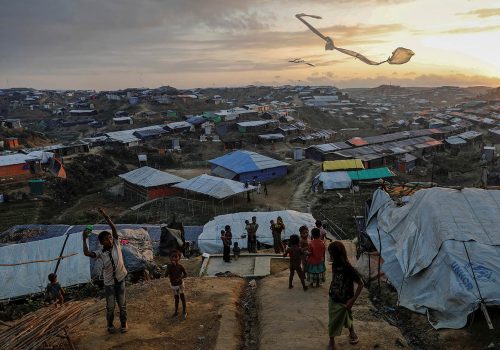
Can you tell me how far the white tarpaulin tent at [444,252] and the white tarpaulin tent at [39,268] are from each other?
32.2 ft

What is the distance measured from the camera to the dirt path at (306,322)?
688 cm

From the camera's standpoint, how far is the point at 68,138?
74.2 m

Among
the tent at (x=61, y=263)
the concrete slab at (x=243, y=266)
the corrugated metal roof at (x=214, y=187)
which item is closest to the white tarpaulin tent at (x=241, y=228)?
the tent at (x=61, y=263)

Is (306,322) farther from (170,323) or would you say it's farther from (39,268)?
(39,268)

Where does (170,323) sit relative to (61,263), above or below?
above

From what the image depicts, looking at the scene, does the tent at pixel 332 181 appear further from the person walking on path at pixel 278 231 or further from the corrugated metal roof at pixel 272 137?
the person walking on path at pixel 278 231

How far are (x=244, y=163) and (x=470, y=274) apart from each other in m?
35.7

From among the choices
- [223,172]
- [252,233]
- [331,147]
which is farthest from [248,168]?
[252,233]

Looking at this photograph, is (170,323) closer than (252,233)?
Yes

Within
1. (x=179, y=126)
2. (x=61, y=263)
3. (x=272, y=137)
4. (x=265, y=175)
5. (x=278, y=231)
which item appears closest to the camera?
(x=278, y=231)

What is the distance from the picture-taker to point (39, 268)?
45.6ft

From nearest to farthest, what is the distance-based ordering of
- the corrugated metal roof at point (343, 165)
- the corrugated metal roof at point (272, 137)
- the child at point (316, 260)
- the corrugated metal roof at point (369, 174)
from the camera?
the child at point (316, 260) → the corrugated metal roof at point (369, 174) → the corrugated metal roof at point (343, 165) → the corrugated metal roof at point (272, 137)

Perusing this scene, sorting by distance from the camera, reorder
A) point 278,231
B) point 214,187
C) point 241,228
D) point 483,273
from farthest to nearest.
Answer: point 214,187 < point 241,228 < point 278,231 < point 483,273

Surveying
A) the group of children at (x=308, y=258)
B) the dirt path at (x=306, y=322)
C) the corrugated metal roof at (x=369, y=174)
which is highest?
the group of children at (x=308, y=258)
